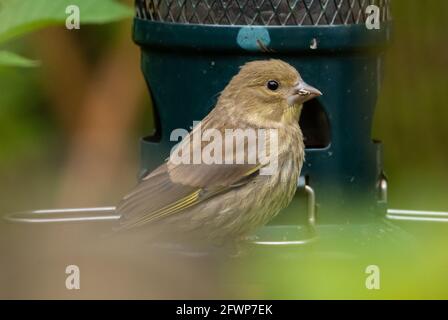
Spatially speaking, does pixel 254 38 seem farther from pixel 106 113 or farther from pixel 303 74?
pixel 106 113

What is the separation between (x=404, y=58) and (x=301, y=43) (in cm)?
240

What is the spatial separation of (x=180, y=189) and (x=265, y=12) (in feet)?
3.41

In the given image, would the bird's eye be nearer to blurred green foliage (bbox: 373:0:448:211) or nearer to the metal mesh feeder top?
the metal mesh feeder top

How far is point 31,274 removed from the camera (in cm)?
746

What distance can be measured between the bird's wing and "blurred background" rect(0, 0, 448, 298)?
2.36 m

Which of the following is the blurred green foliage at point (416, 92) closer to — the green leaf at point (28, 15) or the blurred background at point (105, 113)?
the blurred background at point (105, 113)

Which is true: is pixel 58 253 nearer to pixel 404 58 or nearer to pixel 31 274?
pixel 31 274

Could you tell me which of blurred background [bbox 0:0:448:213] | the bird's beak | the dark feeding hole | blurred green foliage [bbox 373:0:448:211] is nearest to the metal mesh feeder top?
the bird's beak

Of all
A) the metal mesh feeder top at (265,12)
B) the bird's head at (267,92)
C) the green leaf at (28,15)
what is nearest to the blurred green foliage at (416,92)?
the metal mesh feeder top at (265,12)

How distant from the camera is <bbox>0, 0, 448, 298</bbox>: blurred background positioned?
315 inches

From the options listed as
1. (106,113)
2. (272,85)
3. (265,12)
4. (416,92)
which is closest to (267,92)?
(272,85)

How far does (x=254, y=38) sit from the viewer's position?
5.75 meters

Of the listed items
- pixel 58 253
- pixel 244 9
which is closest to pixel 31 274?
pixel 58 253
